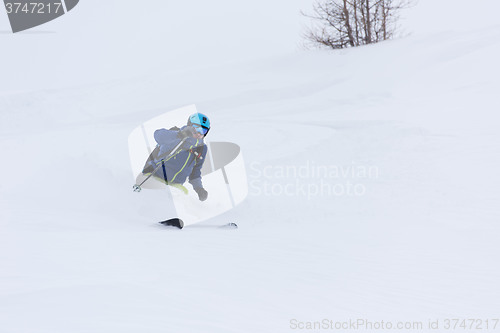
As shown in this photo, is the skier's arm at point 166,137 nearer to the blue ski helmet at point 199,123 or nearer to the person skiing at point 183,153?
the person skiing at point 183,153

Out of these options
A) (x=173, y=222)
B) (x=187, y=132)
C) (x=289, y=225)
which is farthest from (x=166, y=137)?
(x=289, y=225)

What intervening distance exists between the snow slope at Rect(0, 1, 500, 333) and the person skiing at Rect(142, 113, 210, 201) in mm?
754

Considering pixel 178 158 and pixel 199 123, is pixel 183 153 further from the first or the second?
pixel 199 123

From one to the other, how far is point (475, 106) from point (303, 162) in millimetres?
5731

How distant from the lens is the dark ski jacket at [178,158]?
7.30 m

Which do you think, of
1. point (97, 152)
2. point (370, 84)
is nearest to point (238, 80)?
point (370, 84)

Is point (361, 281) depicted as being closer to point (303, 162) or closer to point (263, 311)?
point (263, 311)

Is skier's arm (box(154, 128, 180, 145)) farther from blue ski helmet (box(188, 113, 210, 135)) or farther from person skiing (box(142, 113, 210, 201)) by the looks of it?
blue ski helmet (box(188, 113, 210, 135))

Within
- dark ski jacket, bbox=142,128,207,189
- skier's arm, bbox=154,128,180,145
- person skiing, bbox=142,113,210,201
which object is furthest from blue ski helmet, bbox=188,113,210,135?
skier's arm, bbox=154,128,180,145

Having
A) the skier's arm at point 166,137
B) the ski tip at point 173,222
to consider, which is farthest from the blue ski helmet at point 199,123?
the ski tip at point 173,222

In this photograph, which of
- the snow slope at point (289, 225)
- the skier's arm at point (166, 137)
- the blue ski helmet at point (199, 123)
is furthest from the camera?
the skier's arm at point (166, 137)

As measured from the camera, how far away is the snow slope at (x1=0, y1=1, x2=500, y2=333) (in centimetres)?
398

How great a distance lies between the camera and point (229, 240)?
251 inches

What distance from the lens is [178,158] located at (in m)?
7.32
